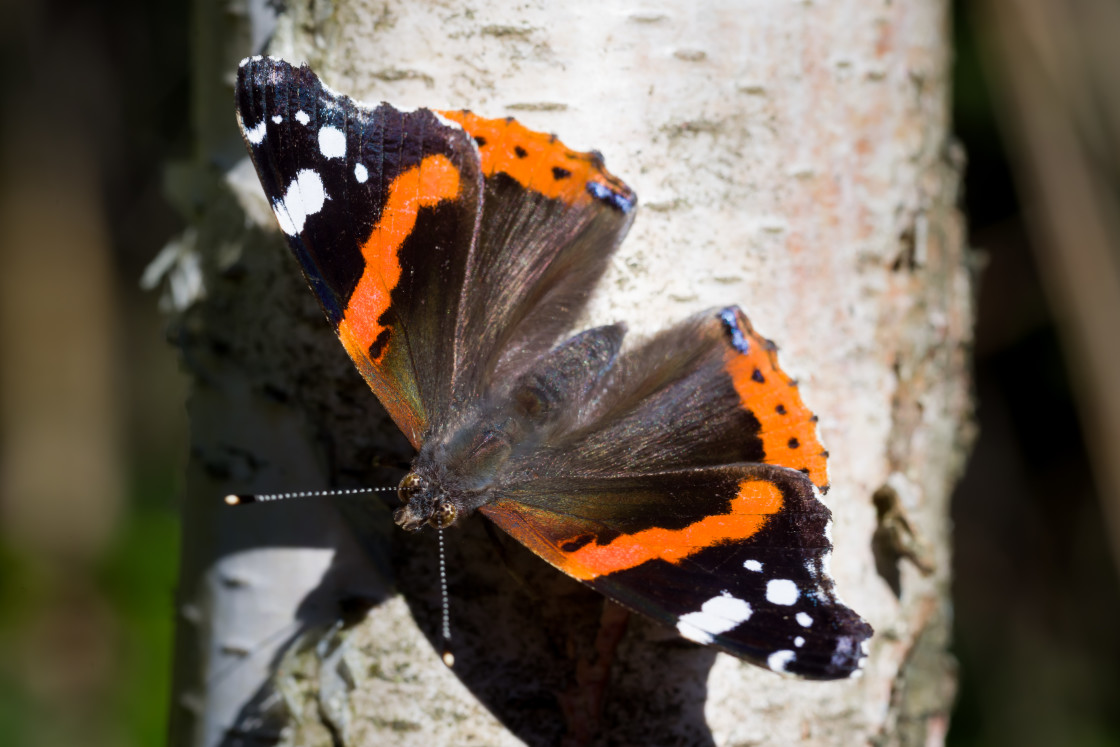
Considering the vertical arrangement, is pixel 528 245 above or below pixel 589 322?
above

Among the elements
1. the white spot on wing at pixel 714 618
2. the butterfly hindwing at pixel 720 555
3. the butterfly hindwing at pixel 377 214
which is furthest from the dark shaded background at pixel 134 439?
the white spot on wing at pixel 714 618

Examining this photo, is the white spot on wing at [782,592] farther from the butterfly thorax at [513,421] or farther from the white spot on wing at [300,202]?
the white spot on wing at [300,202]

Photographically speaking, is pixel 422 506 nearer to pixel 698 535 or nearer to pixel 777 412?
pixel 698 535

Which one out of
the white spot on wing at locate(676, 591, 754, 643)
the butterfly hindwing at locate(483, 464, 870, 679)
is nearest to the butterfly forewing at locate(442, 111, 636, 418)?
the butterfly hindwing at locate(483, 464, 870, 679)

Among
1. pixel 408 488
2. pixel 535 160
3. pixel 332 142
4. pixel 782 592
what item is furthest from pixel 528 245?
pixel 782 592

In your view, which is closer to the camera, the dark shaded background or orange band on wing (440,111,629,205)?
orange band on wing (440,111,629,205)

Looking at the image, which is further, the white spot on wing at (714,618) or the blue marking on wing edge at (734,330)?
the blue marking on wing edge at (734,330)

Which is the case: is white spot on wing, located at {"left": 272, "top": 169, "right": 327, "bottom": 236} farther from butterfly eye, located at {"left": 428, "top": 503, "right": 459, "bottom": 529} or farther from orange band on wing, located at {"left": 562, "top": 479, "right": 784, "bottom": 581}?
orange band on wing, located at {"left": 562, "top": 479, "right": 784, "bottom": 581}

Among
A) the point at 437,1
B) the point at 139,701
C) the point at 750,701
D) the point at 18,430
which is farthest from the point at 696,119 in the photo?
the point at 18,430
